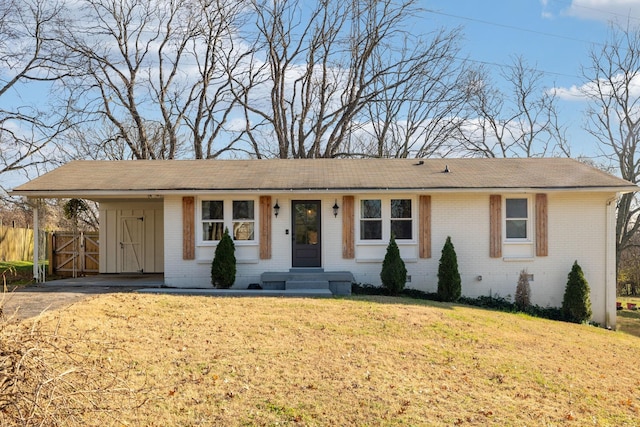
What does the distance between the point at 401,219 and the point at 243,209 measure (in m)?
4.61

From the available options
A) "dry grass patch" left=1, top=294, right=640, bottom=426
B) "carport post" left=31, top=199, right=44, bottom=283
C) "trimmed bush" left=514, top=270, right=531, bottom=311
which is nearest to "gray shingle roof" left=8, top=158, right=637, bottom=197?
"carport post" left=31, top=199, right=44, bottom=283

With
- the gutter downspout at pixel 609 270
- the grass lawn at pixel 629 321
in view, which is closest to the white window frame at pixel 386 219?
the gutter downspout at pixel 609 270

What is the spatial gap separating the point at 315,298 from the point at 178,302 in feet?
10.4

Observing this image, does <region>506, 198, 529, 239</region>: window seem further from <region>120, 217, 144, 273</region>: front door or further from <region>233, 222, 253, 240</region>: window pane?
<region>120, 217, 144, 273</region>: front door

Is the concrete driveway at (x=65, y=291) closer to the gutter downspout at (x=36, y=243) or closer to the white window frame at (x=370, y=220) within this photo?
the gutter downspout at (x=36, y=243)

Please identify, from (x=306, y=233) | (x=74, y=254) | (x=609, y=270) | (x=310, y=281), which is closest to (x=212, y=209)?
(x=306, y=233)

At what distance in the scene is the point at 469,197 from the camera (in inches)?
553

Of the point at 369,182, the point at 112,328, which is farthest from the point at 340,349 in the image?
the point at 369,182

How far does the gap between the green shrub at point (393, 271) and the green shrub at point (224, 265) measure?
4122 millimetres

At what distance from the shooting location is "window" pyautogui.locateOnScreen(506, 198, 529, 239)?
14.2 metres

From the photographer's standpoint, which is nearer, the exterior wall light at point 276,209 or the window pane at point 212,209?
the exterior wall light at point 276,209

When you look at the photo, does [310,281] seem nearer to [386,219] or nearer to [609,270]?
[386,219]

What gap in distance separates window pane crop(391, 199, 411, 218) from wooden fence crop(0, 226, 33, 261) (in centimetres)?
2254

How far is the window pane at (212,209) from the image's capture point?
1430 centimetres
